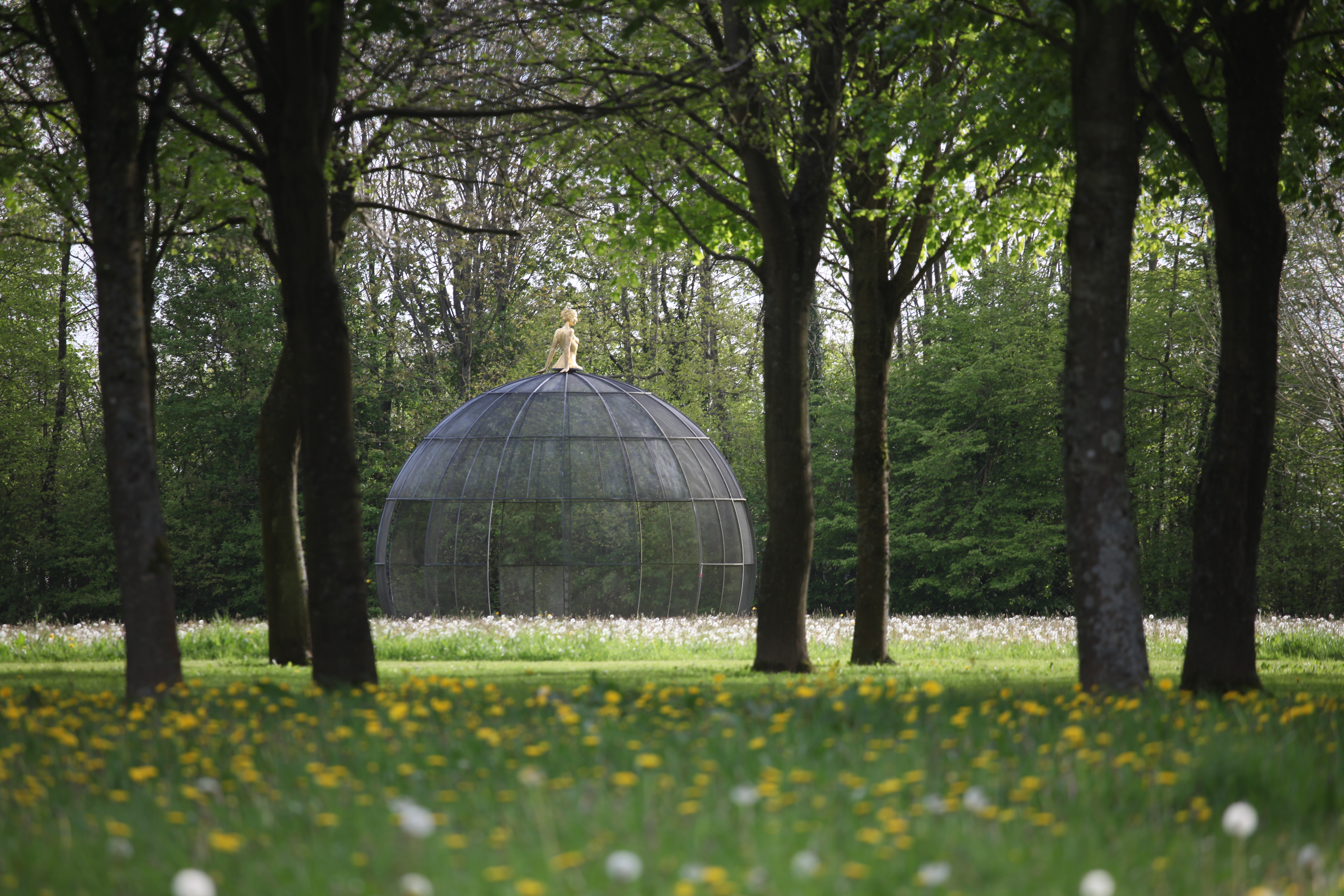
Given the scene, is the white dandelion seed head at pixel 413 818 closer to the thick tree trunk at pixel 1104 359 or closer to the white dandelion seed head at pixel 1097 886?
the white dandelion seed head at pixel 1097 886

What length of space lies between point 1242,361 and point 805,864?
22.9 ft

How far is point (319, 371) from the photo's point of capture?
7559 millimetres

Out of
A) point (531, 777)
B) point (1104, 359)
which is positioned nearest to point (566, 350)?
point (1104, 359)

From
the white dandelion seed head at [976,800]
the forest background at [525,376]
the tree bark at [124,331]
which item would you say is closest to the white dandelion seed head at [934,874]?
the white dandelion seed head at [976,800]

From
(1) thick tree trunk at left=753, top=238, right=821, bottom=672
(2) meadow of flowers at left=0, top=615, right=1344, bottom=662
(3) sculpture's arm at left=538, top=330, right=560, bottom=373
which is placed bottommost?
(2) meadow of flowers at left=0, top=615, right=1344, bottom=662

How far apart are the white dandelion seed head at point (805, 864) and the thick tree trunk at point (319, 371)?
199 inches

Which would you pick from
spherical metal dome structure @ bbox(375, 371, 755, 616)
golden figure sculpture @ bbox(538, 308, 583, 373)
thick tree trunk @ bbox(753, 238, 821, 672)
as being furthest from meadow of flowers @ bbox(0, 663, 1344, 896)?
golden figure sculpture @ bbox(538, 308, 583, 373)

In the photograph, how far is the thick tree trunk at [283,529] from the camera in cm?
1148

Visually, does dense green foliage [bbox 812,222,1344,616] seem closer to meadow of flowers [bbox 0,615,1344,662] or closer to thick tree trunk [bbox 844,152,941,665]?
meadow of flowers [bbox 0,615,1344,662]

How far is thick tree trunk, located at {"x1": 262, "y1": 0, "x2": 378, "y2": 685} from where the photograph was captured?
24.6ft

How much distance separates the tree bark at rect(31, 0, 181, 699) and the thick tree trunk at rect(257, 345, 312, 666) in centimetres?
435

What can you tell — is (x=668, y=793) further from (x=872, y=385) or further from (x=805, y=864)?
(x=872, y=385)

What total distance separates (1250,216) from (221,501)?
2717cm

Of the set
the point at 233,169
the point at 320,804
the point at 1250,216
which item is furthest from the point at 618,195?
the point at 320,804
